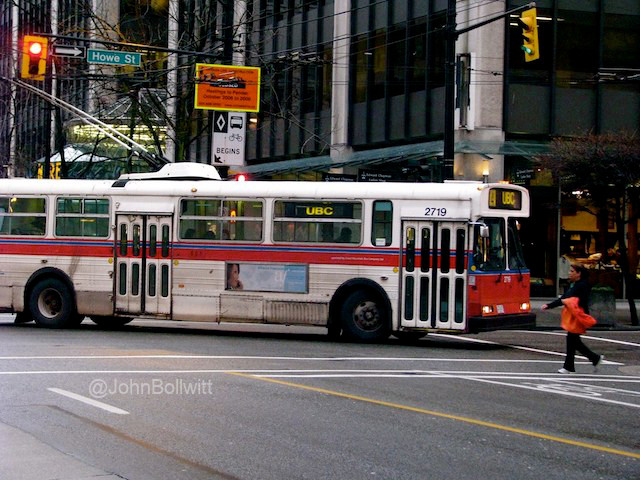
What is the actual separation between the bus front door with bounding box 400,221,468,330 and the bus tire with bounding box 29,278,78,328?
7.00m

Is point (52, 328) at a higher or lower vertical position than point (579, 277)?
lower

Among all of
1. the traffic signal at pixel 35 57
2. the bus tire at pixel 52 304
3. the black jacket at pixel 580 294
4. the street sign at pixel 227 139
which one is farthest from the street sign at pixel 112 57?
the black jacket at pixel 580 294

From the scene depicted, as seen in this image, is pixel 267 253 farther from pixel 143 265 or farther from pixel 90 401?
pixel 90 401

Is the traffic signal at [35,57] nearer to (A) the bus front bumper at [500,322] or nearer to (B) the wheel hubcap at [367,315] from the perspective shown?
(B) the wheel hubcap at [367,315]

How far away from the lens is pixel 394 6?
34.6 m

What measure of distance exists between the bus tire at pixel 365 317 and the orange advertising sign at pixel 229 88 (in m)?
8.00

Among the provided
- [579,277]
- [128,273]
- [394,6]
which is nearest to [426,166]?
[394,6]

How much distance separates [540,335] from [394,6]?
50.4 ft

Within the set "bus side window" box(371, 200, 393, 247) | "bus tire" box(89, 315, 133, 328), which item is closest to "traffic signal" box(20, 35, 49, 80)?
"bus tire" box(89, 315, 133, 328)

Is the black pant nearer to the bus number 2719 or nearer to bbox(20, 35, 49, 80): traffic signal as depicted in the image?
the bus number 2719

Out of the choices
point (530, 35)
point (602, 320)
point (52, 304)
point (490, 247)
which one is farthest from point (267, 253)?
point (602, 320)

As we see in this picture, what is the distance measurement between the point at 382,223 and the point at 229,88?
8036 mm

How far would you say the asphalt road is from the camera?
26.3ft

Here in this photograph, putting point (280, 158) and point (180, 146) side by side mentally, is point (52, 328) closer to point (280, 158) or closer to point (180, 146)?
point (180, 146)
